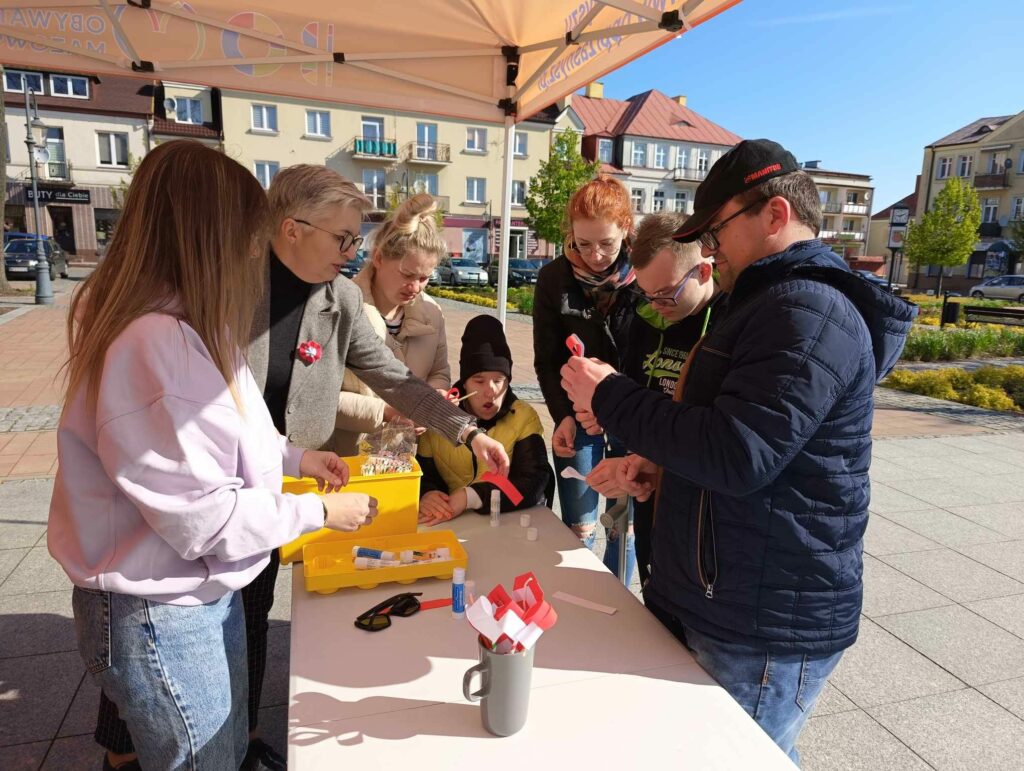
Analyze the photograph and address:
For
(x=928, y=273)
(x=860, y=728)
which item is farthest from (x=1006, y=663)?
(x=928, y=273)

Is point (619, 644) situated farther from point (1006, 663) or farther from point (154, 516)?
point (1006, 663)

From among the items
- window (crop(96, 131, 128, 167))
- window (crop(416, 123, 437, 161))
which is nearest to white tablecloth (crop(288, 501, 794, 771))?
window (crop(416, 123, 437, 161))

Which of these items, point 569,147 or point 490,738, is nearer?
point 490,738

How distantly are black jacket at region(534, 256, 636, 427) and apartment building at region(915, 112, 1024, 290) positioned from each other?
44462 mm

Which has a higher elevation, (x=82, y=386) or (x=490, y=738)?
(x=82, y=386)

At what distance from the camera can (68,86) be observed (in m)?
28.2

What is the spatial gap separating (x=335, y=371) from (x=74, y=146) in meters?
33.8

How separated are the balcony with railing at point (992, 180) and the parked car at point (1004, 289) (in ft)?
50.5

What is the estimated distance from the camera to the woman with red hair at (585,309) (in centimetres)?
259

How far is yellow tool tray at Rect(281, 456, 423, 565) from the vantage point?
1.86m

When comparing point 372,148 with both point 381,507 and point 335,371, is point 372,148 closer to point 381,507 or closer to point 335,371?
point 335,371

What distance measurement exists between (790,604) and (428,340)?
2.07m

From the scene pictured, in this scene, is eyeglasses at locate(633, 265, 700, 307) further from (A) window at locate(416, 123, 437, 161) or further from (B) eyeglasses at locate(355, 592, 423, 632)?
(A) window at locate(416, 123, 437, 161)

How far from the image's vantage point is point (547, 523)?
2227 millimetres
